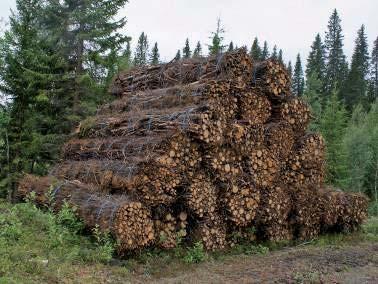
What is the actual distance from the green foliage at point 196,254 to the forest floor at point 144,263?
2cm

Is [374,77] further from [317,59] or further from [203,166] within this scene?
[203,166]

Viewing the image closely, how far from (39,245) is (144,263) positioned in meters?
1.96

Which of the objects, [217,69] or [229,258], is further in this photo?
[217,69]

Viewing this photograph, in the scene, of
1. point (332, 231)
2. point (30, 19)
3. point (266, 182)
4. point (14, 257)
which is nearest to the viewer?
point (14, 257)

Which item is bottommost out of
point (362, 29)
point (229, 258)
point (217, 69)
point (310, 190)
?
point (229, 258)

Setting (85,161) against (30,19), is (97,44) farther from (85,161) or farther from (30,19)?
(85,161)

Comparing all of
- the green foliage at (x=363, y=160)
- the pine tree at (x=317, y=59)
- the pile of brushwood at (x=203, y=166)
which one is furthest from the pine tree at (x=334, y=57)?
the pile of brushwood at (x=203, y=166)

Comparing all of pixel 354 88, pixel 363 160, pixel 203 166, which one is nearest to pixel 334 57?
pixel 354 88

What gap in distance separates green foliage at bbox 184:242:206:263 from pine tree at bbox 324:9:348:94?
202 ft

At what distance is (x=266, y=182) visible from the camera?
35.4 ft

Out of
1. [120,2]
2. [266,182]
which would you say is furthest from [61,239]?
[120,2]

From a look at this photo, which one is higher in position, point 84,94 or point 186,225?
point 84,94

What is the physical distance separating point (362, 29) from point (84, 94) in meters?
67.7

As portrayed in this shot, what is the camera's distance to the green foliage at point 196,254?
Answer: 29.6 feet
